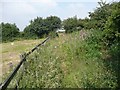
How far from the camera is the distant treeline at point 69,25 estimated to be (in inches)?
320

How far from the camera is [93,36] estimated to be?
14867 millimetres

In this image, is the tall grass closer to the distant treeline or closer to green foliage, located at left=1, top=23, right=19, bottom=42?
the distant treeline

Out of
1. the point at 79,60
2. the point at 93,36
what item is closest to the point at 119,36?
the point at 79,60

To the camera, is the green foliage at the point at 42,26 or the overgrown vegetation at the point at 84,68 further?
the green foliage at the point at 42,26

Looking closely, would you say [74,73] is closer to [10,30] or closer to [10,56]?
[10,56]

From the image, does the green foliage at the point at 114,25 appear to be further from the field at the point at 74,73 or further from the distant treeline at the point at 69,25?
the field at the point at 74,73

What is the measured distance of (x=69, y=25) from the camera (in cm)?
5325

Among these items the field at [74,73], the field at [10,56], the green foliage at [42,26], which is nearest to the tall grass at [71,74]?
the field at [74,73]

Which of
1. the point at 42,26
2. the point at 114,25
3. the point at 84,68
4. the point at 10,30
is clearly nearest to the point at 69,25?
the point at 10,30

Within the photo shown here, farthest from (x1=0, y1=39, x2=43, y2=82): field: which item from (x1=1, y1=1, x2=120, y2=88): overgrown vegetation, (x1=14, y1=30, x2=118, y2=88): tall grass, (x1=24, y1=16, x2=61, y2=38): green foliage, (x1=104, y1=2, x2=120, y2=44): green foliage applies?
(x1=24, y1=16, x2=61, y2=38): green foliage

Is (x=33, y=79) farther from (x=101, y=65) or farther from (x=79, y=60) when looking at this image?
(x=79, y=60)

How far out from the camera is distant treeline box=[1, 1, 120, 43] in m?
8.12

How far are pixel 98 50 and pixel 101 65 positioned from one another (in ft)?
10.5

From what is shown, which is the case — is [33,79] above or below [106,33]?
below
